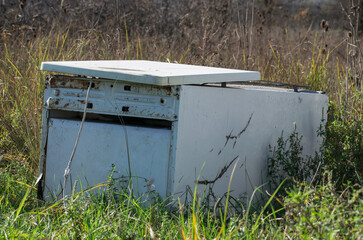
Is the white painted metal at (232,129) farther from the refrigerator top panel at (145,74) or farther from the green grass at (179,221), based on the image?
the green grass at (179,221)

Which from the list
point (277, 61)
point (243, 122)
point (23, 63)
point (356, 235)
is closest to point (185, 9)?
point (277, 61)

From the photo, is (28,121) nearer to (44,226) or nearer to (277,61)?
(44,226)

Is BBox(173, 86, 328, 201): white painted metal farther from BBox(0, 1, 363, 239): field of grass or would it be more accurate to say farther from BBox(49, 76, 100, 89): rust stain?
BBox(49, 76, 100, 89): rust stain

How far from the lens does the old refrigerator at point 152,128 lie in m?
2.24

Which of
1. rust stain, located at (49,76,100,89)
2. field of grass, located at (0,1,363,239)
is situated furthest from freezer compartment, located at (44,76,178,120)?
field of grass, located at (0,1,363,239)

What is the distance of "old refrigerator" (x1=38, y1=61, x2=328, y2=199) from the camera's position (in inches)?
88.2

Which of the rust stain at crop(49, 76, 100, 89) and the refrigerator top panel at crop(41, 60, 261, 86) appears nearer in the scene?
the refrigerator top panel at crop(41, 60, 261, 86)

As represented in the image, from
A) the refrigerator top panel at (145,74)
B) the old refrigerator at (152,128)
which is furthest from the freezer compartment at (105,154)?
the refrigerator top panel at (145,74)

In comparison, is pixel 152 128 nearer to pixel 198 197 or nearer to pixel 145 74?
pixel 145 74

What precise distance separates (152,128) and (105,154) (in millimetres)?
259

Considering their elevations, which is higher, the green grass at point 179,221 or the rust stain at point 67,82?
the rust stain at point 67,82

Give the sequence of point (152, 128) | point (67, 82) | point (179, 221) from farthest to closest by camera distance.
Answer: point (67, 82) → point (152, 128) → point (179, 221)

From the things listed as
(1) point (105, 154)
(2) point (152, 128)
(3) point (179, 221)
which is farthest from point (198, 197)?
(1) point (105, 154)

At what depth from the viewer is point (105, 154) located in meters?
2.40
